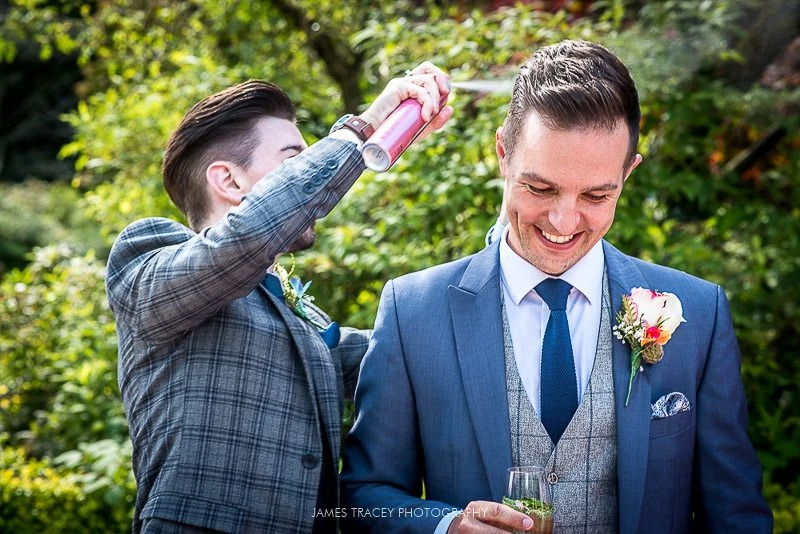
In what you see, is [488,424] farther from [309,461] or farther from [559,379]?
[309,461]

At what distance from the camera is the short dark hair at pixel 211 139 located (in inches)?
116

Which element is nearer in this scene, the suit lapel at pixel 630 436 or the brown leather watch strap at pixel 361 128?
the suit lapel at pixel 630 436

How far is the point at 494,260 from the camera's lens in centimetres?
273

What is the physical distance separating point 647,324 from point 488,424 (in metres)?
0.47

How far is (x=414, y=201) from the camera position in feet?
15.3

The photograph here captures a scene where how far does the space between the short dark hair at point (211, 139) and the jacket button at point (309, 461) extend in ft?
2.54

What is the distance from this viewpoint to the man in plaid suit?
249 cm

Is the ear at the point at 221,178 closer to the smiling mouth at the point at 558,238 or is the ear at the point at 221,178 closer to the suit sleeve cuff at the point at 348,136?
the suit sleeve cuff at the point at 348,136

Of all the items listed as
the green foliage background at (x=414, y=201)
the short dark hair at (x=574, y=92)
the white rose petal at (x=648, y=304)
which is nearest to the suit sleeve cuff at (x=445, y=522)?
the white rose petal at (x=648, y=304)

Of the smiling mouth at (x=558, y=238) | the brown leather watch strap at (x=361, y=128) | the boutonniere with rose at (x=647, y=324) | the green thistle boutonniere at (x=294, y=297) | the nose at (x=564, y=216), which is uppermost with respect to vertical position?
the brown leather watch strap at (x=361, y=128)

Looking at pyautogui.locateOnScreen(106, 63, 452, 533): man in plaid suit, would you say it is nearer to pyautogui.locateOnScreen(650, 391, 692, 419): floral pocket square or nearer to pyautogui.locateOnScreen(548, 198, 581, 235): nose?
pyautogui.locateOnScreen(548, 198, 581, 235): nose

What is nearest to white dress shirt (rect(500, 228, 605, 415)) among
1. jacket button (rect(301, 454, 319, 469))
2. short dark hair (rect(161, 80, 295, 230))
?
jacket button (rect(301, 454, 319, 469))

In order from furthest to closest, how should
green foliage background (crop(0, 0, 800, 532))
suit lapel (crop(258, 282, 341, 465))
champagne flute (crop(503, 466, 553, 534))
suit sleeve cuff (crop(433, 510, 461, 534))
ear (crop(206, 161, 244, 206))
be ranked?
green foliage background (crop(0, 0, 800, 532)) → ear (crop(206, 161, 244, 206)) → suit lapel (crop(258, 282, 341, 465)) → suit sleeve cuff (crop(433, 510, 461, 534)) → champagne flute (crop(503, 466, 553, 534))

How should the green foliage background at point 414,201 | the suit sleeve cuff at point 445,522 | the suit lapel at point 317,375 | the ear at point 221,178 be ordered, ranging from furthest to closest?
the green foliage background at point 414,201, the ear at point 221,178, the suit lapel at point 317,375, the suit sleeve cuff at point 445,522
